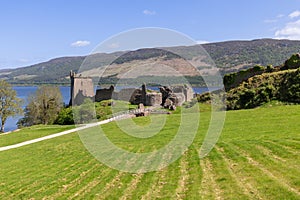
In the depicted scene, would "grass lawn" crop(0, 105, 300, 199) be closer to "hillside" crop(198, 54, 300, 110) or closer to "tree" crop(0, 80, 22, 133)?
"hillside" crop(198, 54, 300, 110)

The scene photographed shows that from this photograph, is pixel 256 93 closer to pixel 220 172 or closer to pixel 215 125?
pixel 215 125

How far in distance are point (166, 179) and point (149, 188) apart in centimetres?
94

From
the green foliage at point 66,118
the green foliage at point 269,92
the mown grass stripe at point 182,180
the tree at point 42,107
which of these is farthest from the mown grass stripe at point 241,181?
the tree at point 42,107

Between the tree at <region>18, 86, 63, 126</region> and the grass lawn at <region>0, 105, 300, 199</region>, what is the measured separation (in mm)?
49857

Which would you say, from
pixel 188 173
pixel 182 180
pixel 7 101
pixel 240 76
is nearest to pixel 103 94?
pixel 7 101

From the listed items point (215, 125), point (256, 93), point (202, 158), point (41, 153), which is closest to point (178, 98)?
point (256, 93)

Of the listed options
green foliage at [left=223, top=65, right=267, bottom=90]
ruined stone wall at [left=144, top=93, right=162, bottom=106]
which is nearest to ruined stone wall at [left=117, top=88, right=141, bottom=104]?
ruined stone wall at [left=144, top=93, right=162, bottom=106]

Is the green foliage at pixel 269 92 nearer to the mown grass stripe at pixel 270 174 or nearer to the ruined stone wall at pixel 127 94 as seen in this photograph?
the mown grass stripe at pixel 270 174

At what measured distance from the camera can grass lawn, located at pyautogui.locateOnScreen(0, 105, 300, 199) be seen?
10.2 metres

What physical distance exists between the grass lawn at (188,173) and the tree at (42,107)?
1963 inches

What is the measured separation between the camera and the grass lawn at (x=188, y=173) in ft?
33.4

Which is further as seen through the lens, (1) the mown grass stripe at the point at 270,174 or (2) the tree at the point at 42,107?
(2) the tree at the point at 42,107

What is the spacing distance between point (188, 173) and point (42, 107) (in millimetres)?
61455

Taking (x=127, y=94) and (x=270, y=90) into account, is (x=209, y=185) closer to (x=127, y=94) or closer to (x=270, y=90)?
(x=270, y=90)
